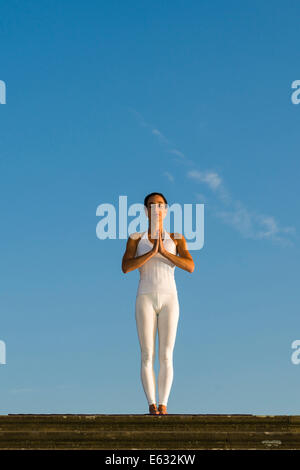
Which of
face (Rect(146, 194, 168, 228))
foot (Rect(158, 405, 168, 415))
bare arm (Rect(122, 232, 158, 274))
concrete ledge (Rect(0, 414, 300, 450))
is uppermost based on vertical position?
face (Rect(146, 194, 168, 228))

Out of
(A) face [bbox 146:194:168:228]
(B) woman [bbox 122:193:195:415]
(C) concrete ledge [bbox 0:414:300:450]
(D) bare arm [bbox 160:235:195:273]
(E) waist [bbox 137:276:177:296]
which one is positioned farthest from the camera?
(A) face [bbox 146:194:168:228]

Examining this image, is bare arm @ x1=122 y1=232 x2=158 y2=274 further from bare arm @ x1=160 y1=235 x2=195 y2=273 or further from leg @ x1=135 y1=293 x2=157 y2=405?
leg @ x1=135 y1=293 x2=157 y2=405

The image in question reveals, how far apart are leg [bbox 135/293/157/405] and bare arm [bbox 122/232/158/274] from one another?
0.49 meters

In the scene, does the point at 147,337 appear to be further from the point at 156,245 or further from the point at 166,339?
the point at 156,245

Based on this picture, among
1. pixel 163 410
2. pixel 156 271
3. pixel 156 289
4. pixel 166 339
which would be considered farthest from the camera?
pixel 156 271

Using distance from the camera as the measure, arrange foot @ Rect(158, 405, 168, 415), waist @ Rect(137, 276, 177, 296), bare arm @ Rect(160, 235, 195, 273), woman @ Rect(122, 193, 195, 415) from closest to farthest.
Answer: foot @ Rect(158, 405, 168, 415) → woman @ Rect(122, 193, 195, 415) → waist @ Rect(137, 276, 177, 296) → bare arm @ Rect(160, 235, 195, 273)

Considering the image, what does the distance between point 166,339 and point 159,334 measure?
0.16 meters

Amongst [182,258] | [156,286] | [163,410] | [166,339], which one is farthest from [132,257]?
[163,410]

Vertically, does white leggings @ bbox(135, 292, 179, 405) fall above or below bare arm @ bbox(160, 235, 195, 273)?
below

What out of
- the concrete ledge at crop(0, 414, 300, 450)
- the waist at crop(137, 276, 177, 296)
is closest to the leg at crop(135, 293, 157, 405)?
the waist at crop(137, 276, 177, 296)

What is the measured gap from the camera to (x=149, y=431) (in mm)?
9844

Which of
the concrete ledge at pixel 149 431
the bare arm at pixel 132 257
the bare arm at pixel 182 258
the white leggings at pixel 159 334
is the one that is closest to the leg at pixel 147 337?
the white leggings at pixel 159 334

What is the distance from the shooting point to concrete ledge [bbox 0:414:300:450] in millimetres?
9641
